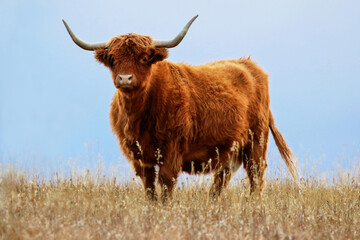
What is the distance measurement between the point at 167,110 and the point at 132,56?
93 centimetres

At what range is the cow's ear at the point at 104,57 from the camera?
7.04 m

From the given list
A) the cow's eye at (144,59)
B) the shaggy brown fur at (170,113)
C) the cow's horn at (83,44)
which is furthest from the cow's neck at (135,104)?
the cow's horn at (83,44)

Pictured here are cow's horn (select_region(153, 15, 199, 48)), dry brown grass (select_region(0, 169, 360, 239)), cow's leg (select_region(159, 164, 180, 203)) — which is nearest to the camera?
dry brown grass (select_region(0, 169, 360, 239))

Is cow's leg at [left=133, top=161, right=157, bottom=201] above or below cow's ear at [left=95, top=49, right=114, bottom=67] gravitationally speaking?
below

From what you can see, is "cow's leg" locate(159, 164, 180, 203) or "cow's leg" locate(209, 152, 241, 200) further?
"cow's leg" locate(209, 152, 241, 200)

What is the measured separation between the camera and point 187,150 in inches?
295

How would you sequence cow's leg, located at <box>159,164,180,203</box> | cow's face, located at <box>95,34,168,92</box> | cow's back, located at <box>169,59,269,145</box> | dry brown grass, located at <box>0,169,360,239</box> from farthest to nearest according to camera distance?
cow's back, located at <box>169,59,269,145</box> → cow's leg, located at <box>159,164,180,203</box> → cow's face, located at <box>95,34,168,92</box> → dry brown grass, located at <box>0,169,360,239</box>

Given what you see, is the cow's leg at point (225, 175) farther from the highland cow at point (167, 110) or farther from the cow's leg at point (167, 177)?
the cow's leg at point (167, 177)

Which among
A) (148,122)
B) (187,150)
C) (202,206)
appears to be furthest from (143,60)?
(202,206)

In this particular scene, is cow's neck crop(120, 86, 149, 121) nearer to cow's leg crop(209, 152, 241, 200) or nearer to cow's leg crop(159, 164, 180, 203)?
cow's leg crop(159, 164, 180, 203)

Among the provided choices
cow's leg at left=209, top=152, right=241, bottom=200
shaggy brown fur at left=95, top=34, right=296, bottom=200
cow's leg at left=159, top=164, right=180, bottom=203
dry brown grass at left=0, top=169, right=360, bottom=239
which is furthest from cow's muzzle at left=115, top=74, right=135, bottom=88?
cow's leg at left=209, top=152, right=241, bottom=200

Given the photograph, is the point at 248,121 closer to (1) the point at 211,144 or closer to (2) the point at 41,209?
(1) the point at 211,144

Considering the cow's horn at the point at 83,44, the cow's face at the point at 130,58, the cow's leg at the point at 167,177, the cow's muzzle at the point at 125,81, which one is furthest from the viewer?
the cow's horn at the point at 83,44

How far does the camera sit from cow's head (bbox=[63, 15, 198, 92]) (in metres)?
6.65
